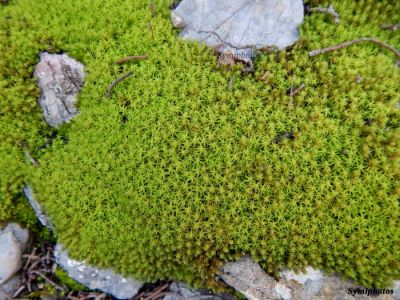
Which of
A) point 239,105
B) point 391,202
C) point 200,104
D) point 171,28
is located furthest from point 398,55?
point 171,28

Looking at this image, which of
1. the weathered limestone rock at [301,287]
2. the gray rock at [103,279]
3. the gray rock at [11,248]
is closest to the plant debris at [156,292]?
the gray rock at [103,279]

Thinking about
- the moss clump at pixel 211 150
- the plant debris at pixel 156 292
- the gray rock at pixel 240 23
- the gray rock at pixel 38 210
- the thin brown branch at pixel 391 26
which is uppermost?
the thin brown branch at pixel 391 26

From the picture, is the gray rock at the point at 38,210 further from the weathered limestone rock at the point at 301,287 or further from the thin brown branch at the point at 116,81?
the weathered limestone rock at the point at 301,287

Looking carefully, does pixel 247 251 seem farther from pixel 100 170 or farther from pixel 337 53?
pixel 337 53

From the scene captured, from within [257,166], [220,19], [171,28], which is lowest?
[257,166]

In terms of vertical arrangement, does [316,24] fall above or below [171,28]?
above

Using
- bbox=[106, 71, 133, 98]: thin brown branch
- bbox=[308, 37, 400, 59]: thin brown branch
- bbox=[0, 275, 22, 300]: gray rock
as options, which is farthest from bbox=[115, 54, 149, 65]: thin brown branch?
bbox=[0, 275, 22, 300]: gray rock
